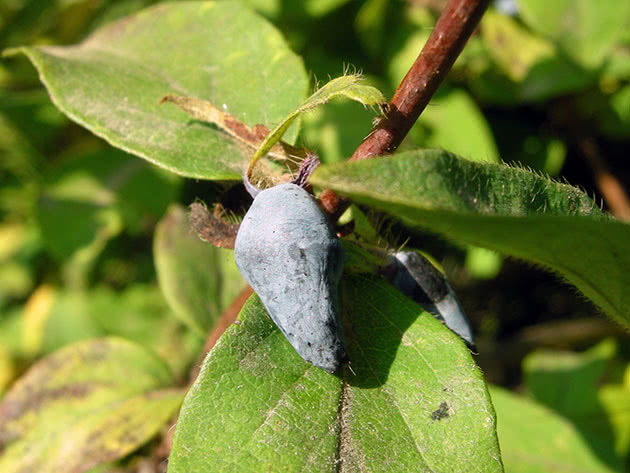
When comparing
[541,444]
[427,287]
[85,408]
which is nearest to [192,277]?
[85,408]

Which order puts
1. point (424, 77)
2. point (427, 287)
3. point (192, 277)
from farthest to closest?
1. point (192, 277)
2. point (427, 287)
3. point (424, 77)

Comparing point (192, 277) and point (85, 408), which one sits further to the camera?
point (192, 277)

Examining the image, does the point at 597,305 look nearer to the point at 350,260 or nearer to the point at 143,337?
the point at 350,260

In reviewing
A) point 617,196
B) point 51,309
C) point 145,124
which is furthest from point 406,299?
point 51,309

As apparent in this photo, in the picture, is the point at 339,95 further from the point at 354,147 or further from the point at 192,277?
the point at 354,147

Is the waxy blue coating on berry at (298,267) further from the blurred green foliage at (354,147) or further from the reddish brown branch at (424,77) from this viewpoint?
the blurred green foliage at (354,147)

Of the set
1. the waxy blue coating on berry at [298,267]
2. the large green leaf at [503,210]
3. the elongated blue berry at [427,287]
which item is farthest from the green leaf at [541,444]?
the waxy blue coating on berry at [298,267]
